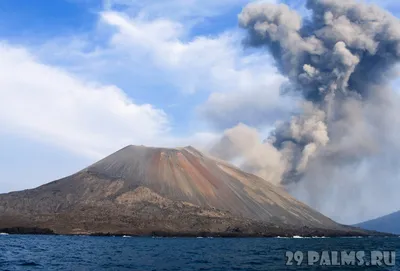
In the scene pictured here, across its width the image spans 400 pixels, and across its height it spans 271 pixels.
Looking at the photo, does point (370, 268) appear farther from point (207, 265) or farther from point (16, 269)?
point (16, 269)

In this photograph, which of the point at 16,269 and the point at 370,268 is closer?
the point at 16,269

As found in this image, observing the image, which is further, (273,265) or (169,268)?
(273,265)

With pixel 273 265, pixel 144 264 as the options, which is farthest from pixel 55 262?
pixel 273 265

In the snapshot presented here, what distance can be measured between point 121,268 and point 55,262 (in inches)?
543

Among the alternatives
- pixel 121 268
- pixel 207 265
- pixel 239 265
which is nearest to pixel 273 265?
pixel 239 265

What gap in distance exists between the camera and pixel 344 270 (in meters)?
63.4

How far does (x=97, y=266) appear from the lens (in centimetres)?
6762

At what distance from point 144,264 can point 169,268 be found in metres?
6.73

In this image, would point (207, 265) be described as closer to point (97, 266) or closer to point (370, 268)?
point (97, 266)

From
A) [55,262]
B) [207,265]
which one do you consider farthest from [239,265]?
[55,262]

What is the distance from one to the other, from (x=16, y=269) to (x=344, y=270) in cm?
4242

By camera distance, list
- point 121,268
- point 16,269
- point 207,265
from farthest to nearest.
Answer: point 207,265
point 121,268
point 16,269

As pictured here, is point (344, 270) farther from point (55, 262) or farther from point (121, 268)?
point (55, 262)

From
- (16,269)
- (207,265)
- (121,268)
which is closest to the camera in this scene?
(16,269)
